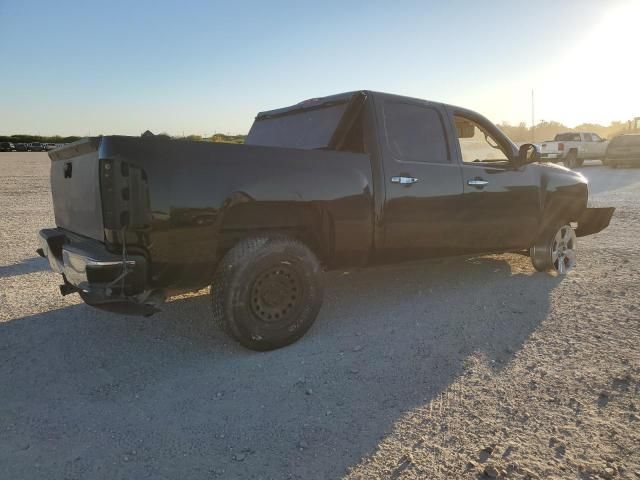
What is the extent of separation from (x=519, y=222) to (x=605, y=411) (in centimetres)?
272

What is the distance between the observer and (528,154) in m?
4.93

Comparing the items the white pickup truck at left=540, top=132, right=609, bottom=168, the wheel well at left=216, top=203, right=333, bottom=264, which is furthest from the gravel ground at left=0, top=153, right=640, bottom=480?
the white pickup truck at left=540, top=132, right=609, bottom=168

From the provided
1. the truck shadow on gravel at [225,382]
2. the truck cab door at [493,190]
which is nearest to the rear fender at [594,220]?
the truck cab door at [493,190]

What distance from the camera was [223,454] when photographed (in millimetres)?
2199

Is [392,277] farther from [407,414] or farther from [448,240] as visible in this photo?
[407,414]

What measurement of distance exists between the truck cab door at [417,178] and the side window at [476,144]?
236 millimetres

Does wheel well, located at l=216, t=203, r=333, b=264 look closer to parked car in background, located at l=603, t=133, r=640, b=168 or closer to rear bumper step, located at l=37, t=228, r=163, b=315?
rear bumper step, located at l=37, t=228, r=163, b=315

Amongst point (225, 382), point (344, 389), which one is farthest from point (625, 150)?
point (225, 382)

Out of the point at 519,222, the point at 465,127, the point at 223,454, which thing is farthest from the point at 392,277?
the point at 223,454

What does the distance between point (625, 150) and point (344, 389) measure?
2219cm

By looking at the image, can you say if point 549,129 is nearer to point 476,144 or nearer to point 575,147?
point 575,147

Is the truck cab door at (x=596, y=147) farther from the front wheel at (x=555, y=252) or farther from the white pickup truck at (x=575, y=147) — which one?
the front wheel at (x=555, y=252)

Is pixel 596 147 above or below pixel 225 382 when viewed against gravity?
above

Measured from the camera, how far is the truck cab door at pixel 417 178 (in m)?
3.87
